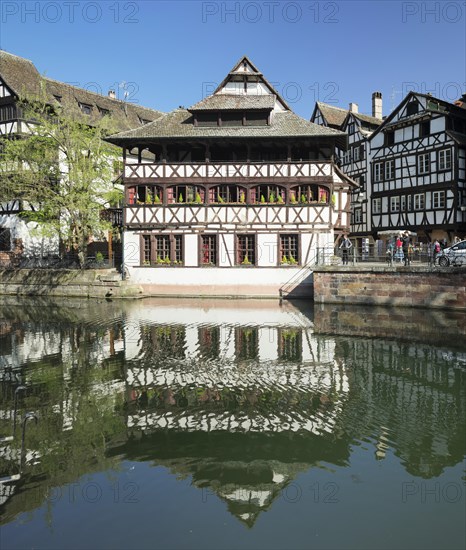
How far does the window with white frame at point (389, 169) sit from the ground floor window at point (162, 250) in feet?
67.6

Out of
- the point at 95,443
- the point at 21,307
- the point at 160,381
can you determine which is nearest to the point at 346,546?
the point at 95,443

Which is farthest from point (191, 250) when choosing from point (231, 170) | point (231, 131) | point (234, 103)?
point (234, 103)

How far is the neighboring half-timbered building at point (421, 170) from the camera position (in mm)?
37938

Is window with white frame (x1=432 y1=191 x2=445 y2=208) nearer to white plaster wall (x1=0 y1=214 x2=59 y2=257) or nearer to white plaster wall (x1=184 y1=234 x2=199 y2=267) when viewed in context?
white plaster wall (x1=184 y1=234 x2=199 y2=267)

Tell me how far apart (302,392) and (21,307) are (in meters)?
21.7

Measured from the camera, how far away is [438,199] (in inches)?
1534

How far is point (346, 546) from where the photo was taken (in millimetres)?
6340

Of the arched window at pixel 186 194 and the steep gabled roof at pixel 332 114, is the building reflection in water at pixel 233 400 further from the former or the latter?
the steep gabled roof at pixel 332 114

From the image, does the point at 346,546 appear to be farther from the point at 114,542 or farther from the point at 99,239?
the point at 99,239

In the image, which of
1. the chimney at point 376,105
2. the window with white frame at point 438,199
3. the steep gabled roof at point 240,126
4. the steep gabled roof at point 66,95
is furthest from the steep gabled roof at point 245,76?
the chimney at point 376,105

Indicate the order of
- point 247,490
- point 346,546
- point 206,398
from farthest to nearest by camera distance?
point 206,398 < point 247,490 < point 346,546

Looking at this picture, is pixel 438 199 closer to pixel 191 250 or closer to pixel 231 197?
pixel 231 197

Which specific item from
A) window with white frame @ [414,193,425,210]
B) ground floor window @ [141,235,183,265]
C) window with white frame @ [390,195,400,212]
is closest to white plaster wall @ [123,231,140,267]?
ground floor window @ [141,235,183,265]

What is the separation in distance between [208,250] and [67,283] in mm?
9579
